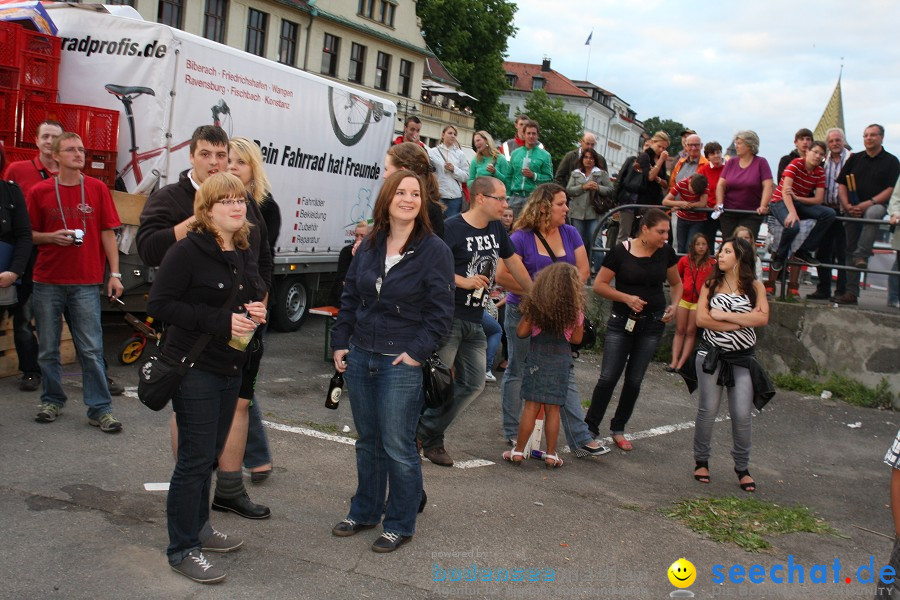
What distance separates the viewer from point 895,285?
9492 millimetres

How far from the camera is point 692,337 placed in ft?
24.5

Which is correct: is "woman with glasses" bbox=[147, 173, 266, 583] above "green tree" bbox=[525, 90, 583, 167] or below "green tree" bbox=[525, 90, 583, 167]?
below

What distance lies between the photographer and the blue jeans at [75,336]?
240 inches

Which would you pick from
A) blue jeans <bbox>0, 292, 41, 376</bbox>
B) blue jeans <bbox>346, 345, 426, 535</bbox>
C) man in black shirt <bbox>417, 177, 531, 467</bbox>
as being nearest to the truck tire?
blue jeans <bbox>0, 292, 41, 376</bbox>

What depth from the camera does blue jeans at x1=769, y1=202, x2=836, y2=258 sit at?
31.4ft

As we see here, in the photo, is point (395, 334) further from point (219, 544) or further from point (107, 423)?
point (107, 423)

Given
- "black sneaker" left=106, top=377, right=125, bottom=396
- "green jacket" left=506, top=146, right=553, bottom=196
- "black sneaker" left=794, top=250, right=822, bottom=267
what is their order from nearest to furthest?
"black sneaker" left=106, top=377, right=125, bottom=396 → "black sneaker" left=794, top=250, right=822, bottom=267 → "green jacket" left=506, top=146, right=553, bottom=196

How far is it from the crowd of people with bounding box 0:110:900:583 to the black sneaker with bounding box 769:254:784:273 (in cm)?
5

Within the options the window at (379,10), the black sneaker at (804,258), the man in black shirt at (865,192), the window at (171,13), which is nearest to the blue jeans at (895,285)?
the man in black shirt at (865,192)

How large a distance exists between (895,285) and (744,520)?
5429 mm

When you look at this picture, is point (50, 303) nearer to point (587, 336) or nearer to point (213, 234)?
point (213, 234)

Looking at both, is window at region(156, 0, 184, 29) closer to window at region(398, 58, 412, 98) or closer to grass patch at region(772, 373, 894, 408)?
window at region(398, 58, 412, 98)

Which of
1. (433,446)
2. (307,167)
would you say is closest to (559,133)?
(307,167)

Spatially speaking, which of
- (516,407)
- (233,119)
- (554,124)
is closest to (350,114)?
(233,119)
